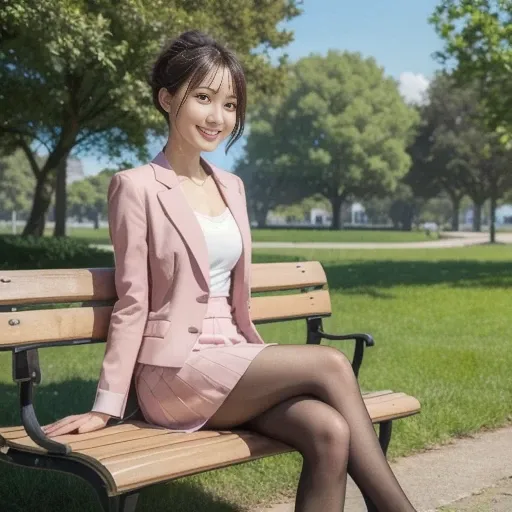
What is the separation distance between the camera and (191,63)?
123 inches

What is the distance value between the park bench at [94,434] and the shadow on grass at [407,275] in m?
10.3

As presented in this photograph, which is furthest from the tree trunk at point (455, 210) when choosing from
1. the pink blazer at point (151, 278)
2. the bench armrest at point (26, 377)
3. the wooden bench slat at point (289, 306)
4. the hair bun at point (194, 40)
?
the bench armrest at point (26, 377)

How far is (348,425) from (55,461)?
92cm

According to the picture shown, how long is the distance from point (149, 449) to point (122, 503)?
192 millimetres

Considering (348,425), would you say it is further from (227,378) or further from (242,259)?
(242,259)

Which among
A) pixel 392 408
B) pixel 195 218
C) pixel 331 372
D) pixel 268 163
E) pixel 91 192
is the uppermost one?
pixel 268 163

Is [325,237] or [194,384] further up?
[194,384]

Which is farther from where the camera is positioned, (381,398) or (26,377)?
(381,398)

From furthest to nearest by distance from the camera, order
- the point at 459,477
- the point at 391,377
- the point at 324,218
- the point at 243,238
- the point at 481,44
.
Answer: the point at 324,218 → the point at 481,44 → the point at 391,377 → the point at 459,477 → the point at 243,238

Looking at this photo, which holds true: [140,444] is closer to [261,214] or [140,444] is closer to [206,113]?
[206,113]

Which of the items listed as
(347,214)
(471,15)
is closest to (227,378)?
(471,15)

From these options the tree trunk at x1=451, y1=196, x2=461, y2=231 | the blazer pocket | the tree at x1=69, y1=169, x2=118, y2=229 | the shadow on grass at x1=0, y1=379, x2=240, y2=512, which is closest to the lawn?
the tree trunk at x1=451, y1=196, x2=461, y2=231

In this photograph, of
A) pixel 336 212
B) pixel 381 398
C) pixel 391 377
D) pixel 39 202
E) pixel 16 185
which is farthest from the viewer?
pixel 16 185

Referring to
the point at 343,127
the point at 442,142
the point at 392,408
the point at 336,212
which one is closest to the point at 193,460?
the point at 392,408
